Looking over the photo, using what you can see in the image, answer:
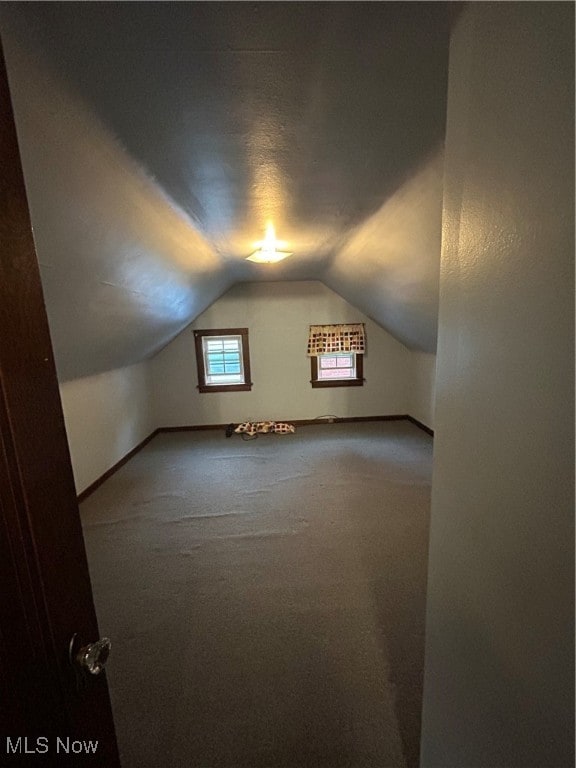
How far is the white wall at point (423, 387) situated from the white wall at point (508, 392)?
3738mm

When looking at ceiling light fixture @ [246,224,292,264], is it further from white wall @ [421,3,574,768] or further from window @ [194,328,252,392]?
window @ [194,328,252,392]

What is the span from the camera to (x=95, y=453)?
3.29 meters

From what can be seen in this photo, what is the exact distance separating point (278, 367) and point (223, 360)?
822 mm

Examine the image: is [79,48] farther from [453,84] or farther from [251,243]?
[251,243]

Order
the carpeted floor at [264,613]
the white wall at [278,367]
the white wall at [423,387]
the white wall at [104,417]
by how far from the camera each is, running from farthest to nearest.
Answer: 1. the white wall at [278,367]
2. the white wall at [423,387]
3. the white wall at [104,417]
4. the carpeted floor at [264,613]

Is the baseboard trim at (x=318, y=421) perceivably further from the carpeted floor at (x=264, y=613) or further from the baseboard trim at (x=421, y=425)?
the carpeted floor at (x=264, y=613)

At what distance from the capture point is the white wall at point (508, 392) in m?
0.46

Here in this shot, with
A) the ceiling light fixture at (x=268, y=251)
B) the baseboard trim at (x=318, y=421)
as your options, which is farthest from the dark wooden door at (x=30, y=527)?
the baseboard trim at (x=318, y=421)

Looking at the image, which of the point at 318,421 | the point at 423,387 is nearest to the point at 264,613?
the point at 318,421

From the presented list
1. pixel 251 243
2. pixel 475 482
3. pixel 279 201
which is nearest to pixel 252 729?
pixel 475 482

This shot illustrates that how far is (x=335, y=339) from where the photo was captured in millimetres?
4801

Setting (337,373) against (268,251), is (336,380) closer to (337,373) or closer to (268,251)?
(337,373)

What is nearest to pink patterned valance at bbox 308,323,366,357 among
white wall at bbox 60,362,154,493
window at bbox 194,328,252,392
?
window at bbox 194,328,252,392

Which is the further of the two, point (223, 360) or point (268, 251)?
point (223, 360)
